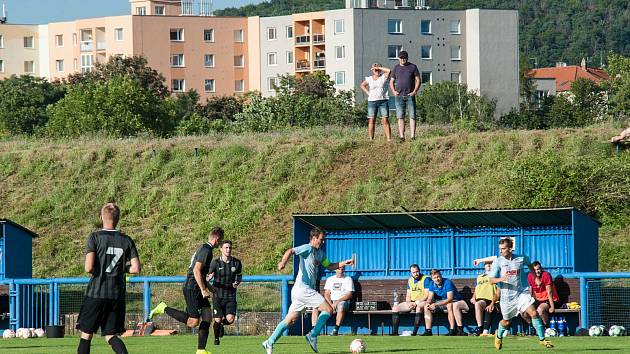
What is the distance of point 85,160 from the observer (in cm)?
4362

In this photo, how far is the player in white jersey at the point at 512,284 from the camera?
19.7m

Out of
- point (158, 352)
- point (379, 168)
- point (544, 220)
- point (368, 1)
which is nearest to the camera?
point (158, 352)

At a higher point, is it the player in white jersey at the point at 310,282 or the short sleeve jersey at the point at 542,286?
the player in white jersey at the point at 310,282

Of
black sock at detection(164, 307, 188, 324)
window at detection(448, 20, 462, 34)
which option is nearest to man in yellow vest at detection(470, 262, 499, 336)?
black sock at detection(164, 307, 188, 324)

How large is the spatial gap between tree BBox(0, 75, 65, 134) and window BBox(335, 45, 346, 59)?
26442 mm

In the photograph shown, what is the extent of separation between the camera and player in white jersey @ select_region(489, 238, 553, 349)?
19.7 metres

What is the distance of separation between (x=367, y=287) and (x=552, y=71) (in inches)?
6612

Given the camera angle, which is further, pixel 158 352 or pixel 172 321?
pixel 172 321

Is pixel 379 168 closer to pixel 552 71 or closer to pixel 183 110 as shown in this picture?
pixel 183 110

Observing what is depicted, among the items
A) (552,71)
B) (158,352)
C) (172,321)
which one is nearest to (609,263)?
(172,321)

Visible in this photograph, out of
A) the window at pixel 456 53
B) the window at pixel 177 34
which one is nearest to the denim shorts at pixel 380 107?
the window at pixel 456 53

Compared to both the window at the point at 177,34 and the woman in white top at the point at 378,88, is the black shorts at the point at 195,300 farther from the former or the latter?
the window at the point at 177,34

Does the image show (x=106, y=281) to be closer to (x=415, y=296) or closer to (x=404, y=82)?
(x=415, y=296)

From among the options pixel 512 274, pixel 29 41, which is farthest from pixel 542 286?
pixel 29 41
